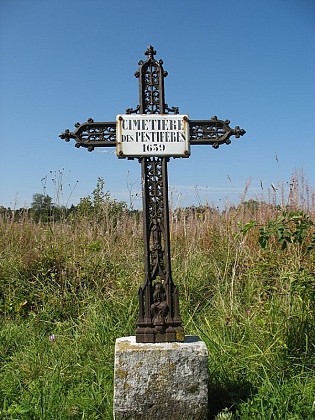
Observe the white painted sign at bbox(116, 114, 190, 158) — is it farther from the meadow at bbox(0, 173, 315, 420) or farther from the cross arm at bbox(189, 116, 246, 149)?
the meadow at bbox(0, 173, 315, 420)

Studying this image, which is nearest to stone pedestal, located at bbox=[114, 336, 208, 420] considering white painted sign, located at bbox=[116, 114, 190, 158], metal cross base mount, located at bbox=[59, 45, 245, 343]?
metal cross base mount, located at bbox=[59, 45, 245, 343]

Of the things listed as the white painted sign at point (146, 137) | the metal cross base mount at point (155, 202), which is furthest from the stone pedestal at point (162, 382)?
the white painted sign at point (146, 137)

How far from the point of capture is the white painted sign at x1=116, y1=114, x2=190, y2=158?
2.48 meters

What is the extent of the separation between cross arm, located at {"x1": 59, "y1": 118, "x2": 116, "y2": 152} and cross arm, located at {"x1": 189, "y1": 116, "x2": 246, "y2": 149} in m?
0.53

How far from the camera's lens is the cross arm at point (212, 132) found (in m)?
2.58

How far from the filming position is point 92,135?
100.0 inches

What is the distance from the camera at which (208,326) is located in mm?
3244

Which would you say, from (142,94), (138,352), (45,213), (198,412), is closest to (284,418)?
(198,412)

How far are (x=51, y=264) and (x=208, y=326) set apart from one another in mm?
2154

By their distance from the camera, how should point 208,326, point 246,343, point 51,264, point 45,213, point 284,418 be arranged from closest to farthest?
point 284,418, point 246,343, point 208,326, point 51,264, point 45,213

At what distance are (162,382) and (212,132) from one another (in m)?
1.62

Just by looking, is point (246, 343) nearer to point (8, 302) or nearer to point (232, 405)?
point (232, 405)

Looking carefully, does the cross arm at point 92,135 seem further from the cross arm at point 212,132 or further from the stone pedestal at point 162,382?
the stone pedestal at point 162,382

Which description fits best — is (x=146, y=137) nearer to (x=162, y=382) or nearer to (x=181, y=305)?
(x=162, y=382)
